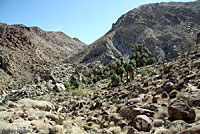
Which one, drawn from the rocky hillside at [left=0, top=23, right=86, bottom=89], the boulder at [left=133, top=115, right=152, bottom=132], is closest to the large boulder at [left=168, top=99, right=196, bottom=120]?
the boulder at [left=133, top=115, right=152, bottom=132]

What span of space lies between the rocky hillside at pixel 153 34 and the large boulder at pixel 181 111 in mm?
70218

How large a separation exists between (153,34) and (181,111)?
9050cm

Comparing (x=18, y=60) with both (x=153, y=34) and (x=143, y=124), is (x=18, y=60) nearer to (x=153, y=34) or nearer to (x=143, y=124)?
(x=153, y=34)

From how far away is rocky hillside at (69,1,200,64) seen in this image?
79.1m

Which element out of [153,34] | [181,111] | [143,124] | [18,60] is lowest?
[143,124]

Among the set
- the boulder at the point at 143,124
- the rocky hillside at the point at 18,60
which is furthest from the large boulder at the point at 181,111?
the rocky hillside at the point at 18,60

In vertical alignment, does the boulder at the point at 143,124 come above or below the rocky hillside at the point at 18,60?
below

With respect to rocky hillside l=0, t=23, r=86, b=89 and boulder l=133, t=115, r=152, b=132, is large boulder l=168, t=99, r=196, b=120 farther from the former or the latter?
rocky hillside l=0, t=23, r=86, b=89

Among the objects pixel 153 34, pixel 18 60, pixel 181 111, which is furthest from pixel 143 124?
pixel 153 34

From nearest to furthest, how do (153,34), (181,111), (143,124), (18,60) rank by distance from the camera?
(181,111) → (143,124) → (18,60) → (153,34)

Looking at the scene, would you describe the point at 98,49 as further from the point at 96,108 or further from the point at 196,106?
the point at 196,106

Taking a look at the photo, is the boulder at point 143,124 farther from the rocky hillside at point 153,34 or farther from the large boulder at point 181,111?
the rocky hillside at point 153,34

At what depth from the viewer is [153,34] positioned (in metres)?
90.4

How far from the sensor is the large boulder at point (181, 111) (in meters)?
7.52
